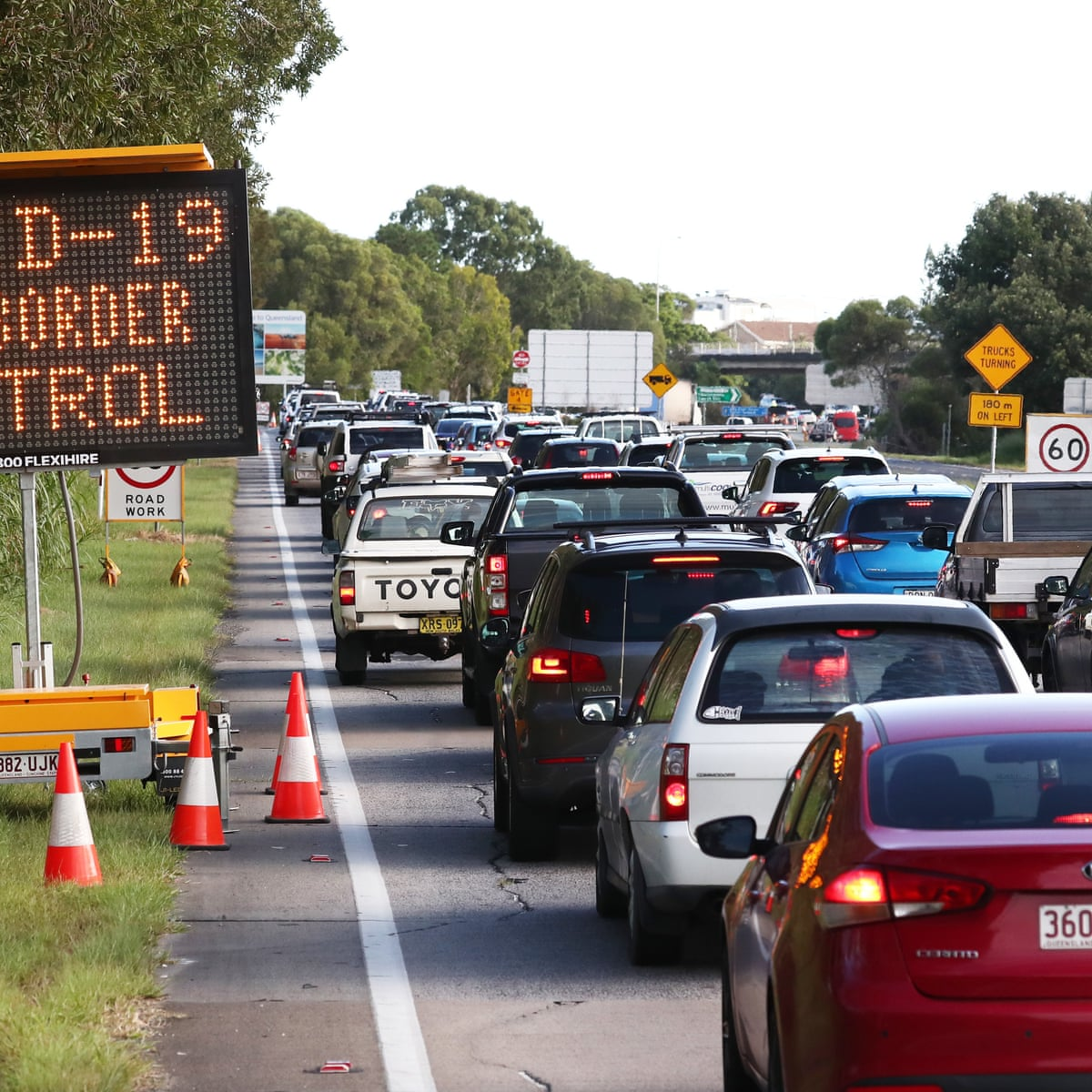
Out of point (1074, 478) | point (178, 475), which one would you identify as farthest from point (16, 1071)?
point (178, 475)

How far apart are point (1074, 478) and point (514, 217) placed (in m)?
172

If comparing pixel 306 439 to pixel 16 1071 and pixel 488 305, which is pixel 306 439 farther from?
pixel 488 305

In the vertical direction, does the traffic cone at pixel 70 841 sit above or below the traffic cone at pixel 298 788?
above

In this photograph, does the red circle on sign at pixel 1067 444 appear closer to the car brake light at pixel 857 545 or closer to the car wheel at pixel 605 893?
the car brake light at pixel 857 545

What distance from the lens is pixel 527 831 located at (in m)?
11.7

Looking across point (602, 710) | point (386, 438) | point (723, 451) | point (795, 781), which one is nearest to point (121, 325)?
point (602, 710)

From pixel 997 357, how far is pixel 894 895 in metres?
28.5

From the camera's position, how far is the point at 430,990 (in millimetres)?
8789

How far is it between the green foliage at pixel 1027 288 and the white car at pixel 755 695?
77.7 metres

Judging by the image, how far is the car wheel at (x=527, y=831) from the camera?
11586 millimetres

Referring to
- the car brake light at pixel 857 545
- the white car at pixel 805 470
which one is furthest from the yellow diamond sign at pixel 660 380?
the car brake light at pixel 857 545

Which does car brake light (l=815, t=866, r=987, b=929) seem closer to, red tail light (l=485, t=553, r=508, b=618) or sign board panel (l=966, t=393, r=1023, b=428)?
red tail light (l=485, t=553, r=508, b=618)

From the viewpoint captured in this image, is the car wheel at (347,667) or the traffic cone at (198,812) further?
the car wheel at (347,667)

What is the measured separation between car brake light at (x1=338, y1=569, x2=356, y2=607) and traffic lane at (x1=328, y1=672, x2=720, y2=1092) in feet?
15.9
